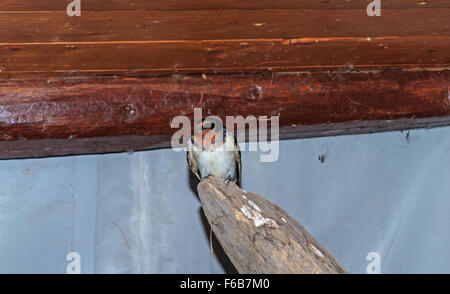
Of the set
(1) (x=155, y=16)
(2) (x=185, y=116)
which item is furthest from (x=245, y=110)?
(1) (x=155, y=16)

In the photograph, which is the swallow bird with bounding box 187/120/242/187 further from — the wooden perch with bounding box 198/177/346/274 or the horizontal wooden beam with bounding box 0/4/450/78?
the wooden perch with bounding box 198/177/346/274

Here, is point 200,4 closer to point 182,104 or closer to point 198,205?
point 182,104

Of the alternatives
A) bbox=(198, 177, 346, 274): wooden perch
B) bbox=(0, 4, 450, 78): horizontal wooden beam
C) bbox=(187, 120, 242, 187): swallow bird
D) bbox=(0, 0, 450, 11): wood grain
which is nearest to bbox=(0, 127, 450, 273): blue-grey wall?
bbox=(187, 120, 242, 187): swallow bird

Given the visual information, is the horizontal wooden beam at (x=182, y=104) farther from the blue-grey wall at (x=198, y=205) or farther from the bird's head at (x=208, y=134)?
the blue-grey wall at (x=198, y=205)

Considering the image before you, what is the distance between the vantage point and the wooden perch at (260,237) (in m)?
1.25

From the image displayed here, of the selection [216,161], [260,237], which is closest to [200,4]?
[260,237]

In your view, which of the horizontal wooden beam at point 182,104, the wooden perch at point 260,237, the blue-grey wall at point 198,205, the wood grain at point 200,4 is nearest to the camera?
the wooden perch at point 260,237

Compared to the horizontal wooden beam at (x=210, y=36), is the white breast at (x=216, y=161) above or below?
below

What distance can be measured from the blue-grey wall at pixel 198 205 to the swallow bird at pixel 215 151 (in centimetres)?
53

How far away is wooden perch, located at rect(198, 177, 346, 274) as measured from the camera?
1246 millimetres

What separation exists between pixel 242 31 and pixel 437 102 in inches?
42.6

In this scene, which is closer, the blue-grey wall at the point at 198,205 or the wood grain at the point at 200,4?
the wood grain at the point at 200,4

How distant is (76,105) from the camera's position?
2039 mm

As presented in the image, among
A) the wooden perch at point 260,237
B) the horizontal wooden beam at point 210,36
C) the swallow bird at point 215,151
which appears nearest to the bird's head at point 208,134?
the swallow bird at point 215,151
